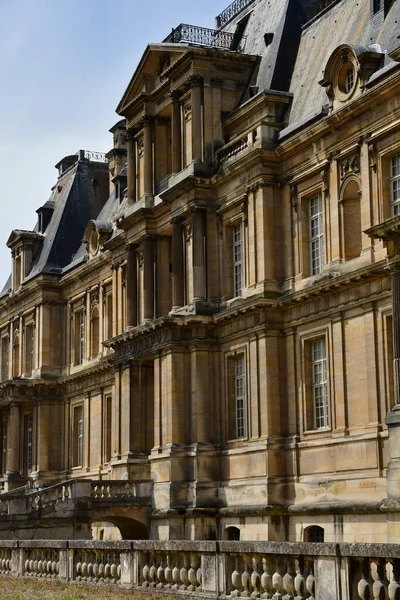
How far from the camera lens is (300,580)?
14281 millimetres

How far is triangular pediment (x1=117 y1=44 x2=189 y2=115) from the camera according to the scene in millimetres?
38031

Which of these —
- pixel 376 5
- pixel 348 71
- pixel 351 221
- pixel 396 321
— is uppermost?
pixel 376 5

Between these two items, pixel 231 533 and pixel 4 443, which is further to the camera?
pixel 4 443

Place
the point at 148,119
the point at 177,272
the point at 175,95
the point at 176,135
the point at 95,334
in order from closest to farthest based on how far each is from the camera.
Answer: the point at 177,272 < the point at 176,135 < the point at 175,95 < the point at 148,119 < the point at 95,334

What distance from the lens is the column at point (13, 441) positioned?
2060 inches

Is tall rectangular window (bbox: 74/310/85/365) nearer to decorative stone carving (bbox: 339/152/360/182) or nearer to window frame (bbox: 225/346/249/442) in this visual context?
window frame (bbox: 225/346/249/442)

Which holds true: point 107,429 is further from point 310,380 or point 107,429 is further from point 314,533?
point 314,533

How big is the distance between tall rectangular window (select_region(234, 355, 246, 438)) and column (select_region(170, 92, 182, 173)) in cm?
705

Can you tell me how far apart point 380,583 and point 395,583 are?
0.92ft

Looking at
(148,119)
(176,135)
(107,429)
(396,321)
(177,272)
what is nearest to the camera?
(396,321)

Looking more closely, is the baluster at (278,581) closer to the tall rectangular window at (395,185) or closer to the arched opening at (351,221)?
the tall rectangular window at (395,185)

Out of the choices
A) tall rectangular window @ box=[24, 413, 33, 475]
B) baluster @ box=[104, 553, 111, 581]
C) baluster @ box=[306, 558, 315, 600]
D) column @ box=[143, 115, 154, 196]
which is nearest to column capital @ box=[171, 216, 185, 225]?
column @ box=[143, 115, 154, 196]

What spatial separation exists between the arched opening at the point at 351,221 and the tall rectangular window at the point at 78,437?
72.6 feet

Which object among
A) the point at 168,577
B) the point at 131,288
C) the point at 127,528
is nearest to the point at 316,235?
the point at 131,288
